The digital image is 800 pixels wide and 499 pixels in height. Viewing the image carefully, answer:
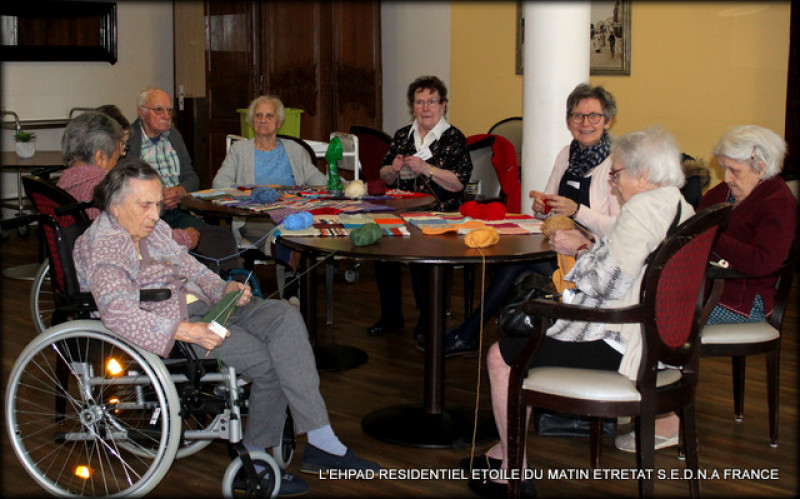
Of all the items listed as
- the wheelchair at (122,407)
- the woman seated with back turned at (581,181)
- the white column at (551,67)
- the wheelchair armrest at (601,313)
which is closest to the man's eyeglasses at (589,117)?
the woman seated with back turned at (581,181)

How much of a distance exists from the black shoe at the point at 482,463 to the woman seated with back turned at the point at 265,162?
2.00 metres

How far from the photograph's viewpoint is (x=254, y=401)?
9.40 ft

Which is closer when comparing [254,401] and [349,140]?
[254,401]

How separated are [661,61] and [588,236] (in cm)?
364

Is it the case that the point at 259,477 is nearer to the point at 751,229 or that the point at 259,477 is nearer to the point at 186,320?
the point at 186,320

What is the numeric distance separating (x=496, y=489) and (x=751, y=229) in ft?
4.29

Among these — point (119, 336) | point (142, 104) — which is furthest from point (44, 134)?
point (119, 336)

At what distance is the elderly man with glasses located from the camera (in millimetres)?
4375

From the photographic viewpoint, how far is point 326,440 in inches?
118

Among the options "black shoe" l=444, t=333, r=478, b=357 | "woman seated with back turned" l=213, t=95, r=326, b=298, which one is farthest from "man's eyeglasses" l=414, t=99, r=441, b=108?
"black shoe" l=444, t=333, r=478, b=357

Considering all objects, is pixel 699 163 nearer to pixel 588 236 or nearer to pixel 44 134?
pixel 588 236

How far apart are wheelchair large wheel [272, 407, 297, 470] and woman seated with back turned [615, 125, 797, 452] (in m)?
1.18

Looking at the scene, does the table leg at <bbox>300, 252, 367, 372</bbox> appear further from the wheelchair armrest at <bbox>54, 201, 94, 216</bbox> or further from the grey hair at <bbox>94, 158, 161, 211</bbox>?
the grey hair at <bbox>94, 158, 161, 211</bbox>

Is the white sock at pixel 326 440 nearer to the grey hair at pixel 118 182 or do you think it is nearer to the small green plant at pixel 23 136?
the grey hair at pixel 118 182
